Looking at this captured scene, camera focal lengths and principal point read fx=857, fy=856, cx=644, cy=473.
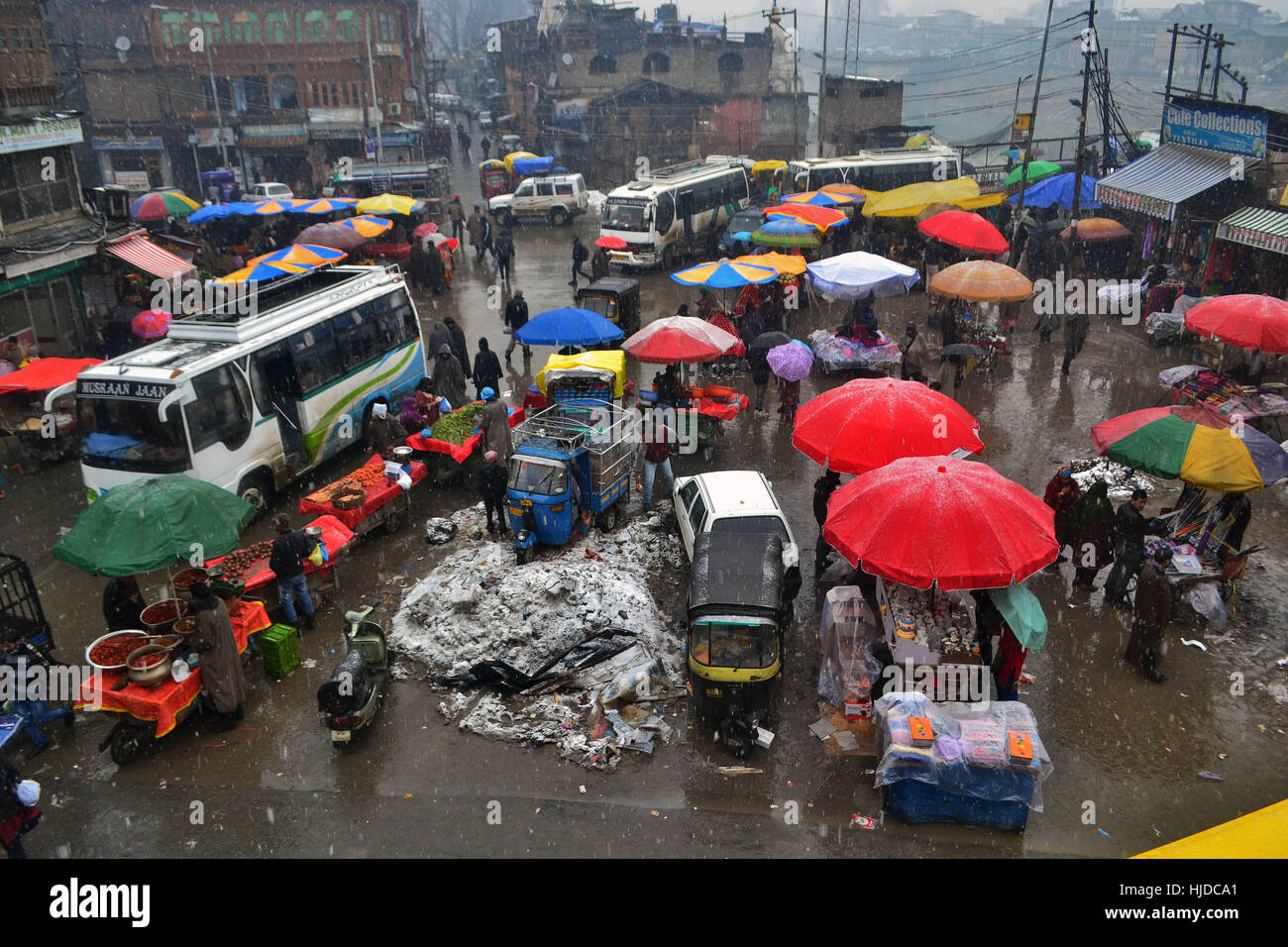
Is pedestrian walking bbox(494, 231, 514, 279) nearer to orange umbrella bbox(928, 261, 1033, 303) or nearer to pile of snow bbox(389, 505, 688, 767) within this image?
orange umbrella bbox(928, 261, 1033, 303)

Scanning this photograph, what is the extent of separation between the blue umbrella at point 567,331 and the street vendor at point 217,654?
7.59 m

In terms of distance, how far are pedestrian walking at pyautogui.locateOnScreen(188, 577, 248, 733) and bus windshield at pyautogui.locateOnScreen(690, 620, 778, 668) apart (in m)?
4.84

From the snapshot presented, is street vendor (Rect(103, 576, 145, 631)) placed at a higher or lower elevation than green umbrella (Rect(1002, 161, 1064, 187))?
lower

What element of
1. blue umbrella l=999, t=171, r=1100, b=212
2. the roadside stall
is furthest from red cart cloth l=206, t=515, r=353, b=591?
blue umbrella l=999, t=171, r=1100, b=212

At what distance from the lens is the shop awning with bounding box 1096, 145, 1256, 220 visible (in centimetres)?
2103

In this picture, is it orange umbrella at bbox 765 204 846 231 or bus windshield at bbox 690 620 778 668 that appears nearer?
bus windshield at bbox 690 620 778 668

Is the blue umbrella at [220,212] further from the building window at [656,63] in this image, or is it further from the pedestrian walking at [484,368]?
the building window at [656,63]

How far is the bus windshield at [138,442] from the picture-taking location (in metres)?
11.7

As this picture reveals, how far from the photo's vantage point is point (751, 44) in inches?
2092

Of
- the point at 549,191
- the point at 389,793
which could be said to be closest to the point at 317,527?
the point at 389,793

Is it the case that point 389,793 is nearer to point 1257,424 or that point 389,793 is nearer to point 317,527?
point 317,527

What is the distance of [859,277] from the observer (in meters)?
18.0

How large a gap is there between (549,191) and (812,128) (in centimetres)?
6867

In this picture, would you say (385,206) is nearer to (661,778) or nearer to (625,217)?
(625,217)
